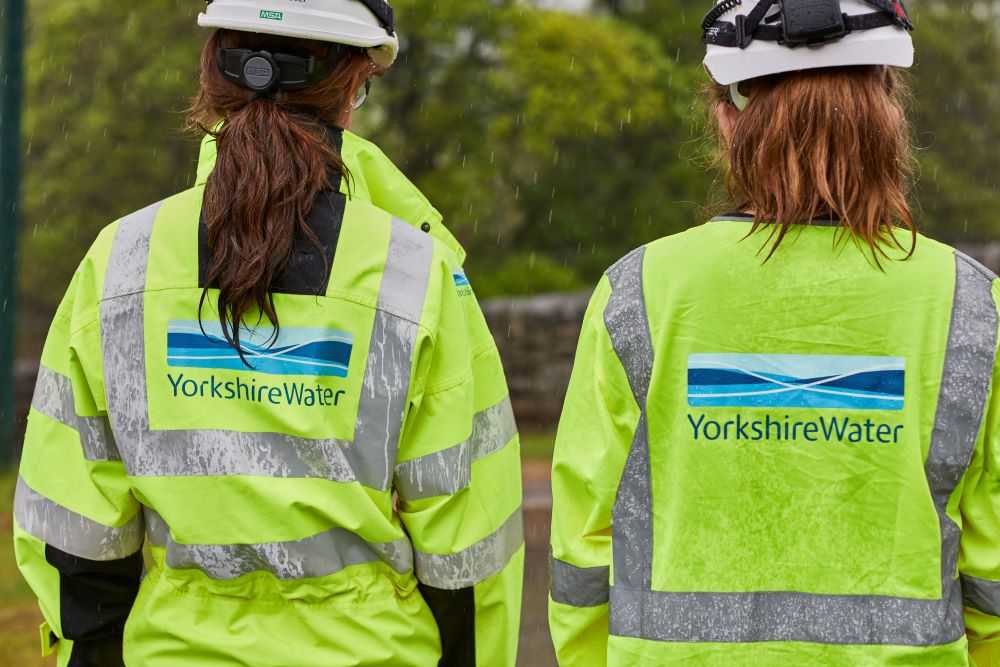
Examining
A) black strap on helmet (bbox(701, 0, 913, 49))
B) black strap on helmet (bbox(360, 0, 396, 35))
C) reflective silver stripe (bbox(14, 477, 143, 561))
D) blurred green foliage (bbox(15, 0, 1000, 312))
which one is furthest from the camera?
blurred green foliage (bbox(15, 0, 1000, 312))

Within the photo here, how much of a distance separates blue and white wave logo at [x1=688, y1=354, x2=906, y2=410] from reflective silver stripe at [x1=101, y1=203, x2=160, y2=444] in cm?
99

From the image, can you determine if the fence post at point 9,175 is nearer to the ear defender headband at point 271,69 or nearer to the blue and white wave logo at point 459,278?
the ear defender headband at point 271,69

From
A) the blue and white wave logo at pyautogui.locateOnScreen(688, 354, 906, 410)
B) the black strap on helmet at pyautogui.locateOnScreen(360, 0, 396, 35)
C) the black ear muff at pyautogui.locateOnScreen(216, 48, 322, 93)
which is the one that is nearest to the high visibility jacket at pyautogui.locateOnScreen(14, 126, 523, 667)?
the black ear muff at pyautogui.locateOnScreen(216, 48, 322, 93)

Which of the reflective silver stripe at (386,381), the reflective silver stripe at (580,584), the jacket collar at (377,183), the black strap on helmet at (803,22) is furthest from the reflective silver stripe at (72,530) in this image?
the black strap on helmet at (803,22)

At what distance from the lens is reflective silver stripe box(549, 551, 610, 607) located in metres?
2.10

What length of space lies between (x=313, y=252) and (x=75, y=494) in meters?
0.64

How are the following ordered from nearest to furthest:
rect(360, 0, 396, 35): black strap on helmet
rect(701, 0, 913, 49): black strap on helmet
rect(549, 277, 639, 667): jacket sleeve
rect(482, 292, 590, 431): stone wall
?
rect(701, 0, 913, 49): black strap on helmet → rect(549, 277, 639, 667): jacket sleeve → rect(360, 0, 396, 35): black strap on helmet → rect(482, 292, 590, 431): stone wall

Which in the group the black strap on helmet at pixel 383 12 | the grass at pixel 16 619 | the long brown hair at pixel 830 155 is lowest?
the grass at pixel 16 619

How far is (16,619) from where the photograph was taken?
216 inches

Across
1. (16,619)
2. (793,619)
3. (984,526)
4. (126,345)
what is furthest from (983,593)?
(16,619)

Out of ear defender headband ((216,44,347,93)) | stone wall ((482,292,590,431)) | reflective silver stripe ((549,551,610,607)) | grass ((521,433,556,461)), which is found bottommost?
grass ((521,433,556,461))

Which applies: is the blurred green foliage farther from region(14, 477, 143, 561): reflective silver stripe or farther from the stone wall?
region(14, 477, 143, 561): reflective silver stripe

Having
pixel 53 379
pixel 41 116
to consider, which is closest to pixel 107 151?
pixel 41 116

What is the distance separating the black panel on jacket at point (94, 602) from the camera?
7.56 feet
